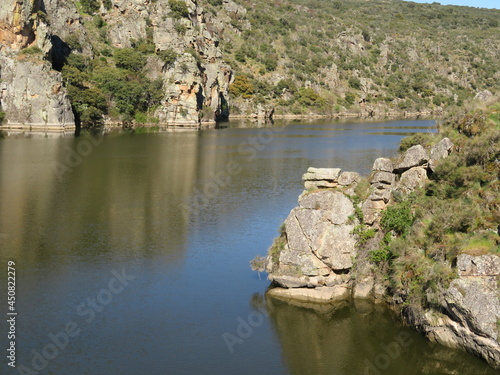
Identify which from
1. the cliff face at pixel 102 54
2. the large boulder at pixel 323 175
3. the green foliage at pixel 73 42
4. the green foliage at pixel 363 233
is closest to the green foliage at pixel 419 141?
the large boulder at pixel 323 175

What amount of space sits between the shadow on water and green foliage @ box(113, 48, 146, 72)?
9869 centimetres

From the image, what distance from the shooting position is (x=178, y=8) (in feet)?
397

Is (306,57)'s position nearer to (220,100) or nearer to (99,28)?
(220,100)

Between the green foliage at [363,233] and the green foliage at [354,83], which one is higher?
the green foliage at [354,83]

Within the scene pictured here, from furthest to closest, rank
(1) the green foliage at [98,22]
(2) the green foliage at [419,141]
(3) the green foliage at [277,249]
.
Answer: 1. (1) the green foliage at [98,22]
2. (2) the green foliage at [419,141]
3. (3) the green foliage at [277,249]

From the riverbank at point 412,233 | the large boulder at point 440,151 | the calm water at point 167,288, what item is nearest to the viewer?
the calm water at point 167,288

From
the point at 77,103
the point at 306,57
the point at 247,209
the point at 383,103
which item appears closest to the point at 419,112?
the point at 383,103

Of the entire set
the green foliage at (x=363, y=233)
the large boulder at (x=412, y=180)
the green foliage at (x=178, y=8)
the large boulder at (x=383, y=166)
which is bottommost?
the green foliage at (x=363, y=233)

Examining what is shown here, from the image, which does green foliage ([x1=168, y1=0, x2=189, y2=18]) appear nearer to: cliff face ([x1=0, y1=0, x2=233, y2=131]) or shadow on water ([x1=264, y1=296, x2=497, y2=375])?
cliff face ([x1=0, y1=0, x2=233, y2=131])

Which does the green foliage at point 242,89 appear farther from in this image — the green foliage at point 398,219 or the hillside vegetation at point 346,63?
the green foliage at point 398,219

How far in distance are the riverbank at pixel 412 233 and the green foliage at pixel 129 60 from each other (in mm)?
95249

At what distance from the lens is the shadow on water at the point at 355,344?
1667 cm

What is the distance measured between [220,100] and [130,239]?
9842cm

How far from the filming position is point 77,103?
9481cm
